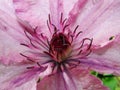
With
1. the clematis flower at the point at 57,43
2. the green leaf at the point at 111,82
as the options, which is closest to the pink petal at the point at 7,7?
the clematis flower at the point at 57,43

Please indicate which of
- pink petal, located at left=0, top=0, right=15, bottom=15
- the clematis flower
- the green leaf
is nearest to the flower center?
the clematis flower

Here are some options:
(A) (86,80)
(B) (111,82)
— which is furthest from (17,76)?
(B) (111,82)

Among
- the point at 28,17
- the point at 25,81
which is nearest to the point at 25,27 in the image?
the point at 28,17

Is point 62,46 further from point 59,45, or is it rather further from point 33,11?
point 33,11

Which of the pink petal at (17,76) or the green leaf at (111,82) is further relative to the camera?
the green leaf at (111,82)

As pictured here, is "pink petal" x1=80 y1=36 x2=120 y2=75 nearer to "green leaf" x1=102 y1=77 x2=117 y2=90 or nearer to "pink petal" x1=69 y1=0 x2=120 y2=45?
"pink petal" x1=69 y1=0 x2=120 y2=45

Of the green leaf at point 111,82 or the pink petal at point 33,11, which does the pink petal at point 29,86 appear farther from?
the green leaf at point 111,82

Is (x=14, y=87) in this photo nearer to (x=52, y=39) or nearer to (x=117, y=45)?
(x=52, y=39)
